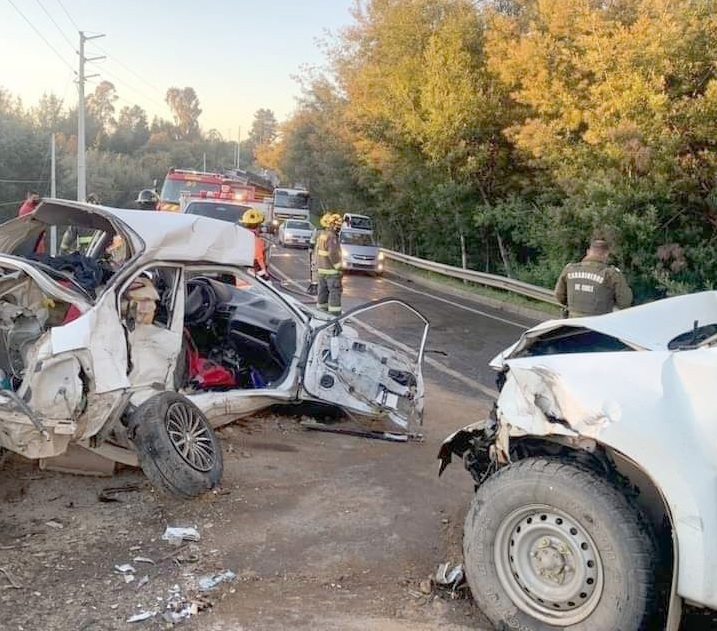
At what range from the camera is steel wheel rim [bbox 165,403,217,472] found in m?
4.62

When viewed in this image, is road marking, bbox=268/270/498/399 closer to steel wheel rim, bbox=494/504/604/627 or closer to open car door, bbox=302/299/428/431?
open car door, bbox=302/299/428/431

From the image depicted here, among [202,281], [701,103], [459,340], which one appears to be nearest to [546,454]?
[202,281]

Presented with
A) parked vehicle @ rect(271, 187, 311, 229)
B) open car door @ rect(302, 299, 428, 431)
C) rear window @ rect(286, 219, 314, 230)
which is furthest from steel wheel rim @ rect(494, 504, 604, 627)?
parked vehicle @ rect(271, 187, 311, 229)

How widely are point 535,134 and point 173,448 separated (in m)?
13.6

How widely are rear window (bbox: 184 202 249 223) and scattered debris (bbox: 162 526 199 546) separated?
481 inches

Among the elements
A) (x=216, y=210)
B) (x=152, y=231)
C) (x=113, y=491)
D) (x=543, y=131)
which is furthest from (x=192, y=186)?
(x=113, y=491)

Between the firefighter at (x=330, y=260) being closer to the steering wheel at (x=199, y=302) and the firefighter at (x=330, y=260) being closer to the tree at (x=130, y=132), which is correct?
the steering wheel at (x=199, y=302)

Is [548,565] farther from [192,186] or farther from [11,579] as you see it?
[192,186]

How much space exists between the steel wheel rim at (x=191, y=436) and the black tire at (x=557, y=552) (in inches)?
80.2

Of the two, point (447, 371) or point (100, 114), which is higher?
point (100, 114)

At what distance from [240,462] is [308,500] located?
84 cm

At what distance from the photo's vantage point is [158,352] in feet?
16.2

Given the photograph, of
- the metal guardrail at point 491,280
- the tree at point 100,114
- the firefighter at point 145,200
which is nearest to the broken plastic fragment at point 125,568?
the metal guardrail at point 491,280

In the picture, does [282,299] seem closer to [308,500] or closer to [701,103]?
[308,500]
